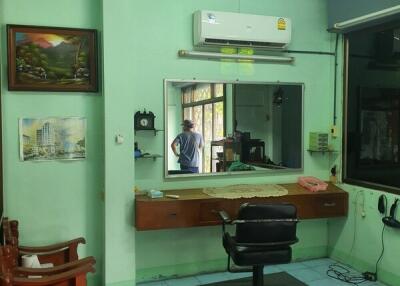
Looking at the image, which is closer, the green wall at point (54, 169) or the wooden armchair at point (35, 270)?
the wooden armchair at point (35, 270)

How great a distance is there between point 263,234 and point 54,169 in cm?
174

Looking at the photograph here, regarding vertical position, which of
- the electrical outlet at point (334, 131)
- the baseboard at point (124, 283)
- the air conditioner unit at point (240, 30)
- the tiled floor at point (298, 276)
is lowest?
the tiled floor at point (298, 276)

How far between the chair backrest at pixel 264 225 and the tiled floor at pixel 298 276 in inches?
37.1

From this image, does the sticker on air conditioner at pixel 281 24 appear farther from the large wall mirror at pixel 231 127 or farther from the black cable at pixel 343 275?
the black cable at pixel 343 275

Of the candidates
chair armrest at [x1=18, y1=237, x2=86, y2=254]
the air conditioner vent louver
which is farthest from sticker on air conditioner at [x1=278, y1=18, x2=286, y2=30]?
chair armrest at [x1=18, y1=237, x2=86, y2=254]

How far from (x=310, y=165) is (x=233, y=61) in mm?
1352

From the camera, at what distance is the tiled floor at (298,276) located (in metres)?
3.60

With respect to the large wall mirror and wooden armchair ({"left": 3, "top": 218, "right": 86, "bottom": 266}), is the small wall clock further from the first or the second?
wooden armchair ({"left": 3, "top": 218, "right": 86, "bottom": 266})

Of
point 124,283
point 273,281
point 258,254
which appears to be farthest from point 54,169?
point 273,281

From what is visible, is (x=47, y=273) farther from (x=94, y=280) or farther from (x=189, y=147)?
(x=189, y=147)

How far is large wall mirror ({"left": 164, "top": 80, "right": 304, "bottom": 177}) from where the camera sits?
3.69 meters

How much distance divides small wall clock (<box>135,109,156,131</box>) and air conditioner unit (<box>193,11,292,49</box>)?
802 mm

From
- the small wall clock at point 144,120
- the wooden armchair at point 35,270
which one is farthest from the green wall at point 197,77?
the wooden armchair at point 35,270

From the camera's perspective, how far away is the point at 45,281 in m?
2.28
